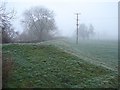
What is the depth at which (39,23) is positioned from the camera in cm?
7288

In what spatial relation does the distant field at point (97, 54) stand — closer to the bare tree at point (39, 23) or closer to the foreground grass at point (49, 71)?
the foreground grass at point (49, 71)

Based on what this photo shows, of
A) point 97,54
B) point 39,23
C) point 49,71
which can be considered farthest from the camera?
point 39,23

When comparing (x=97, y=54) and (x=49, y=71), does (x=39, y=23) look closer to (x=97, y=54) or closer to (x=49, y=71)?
(x=97, y=54)

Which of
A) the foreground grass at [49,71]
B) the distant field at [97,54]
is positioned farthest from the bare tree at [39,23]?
the foreground grass at [49,71]

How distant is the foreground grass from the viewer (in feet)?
56.7

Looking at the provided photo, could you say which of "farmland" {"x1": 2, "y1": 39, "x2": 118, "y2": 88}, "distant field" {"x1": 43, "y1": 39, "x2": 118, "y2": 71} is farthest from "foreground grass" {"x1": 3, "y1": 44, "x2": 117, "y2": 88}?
"distant field" {"x1": 43, "y1": 39, "x2": 118, "y2": 71}

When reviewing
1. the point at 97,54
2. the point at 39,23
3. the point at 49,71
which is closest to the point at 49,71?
the point at 49,71

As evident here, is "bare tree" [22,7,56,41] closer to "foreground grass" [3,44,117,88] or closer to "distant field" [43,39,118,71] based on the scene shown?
"distant field" [43,39,118,71]

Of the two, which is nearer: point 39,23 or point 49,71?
point 49,71

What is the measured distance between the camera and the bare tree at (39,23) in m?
71.6

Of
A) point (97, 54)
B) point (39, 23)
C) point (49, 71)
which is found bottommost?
point (97, 54)

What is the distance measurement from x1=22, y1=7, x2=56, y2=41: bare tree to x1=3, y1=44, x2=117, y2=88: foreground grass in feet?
149

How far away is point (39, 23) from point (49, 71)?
54287 mm

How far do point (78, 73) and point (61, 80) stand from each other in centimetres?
234
